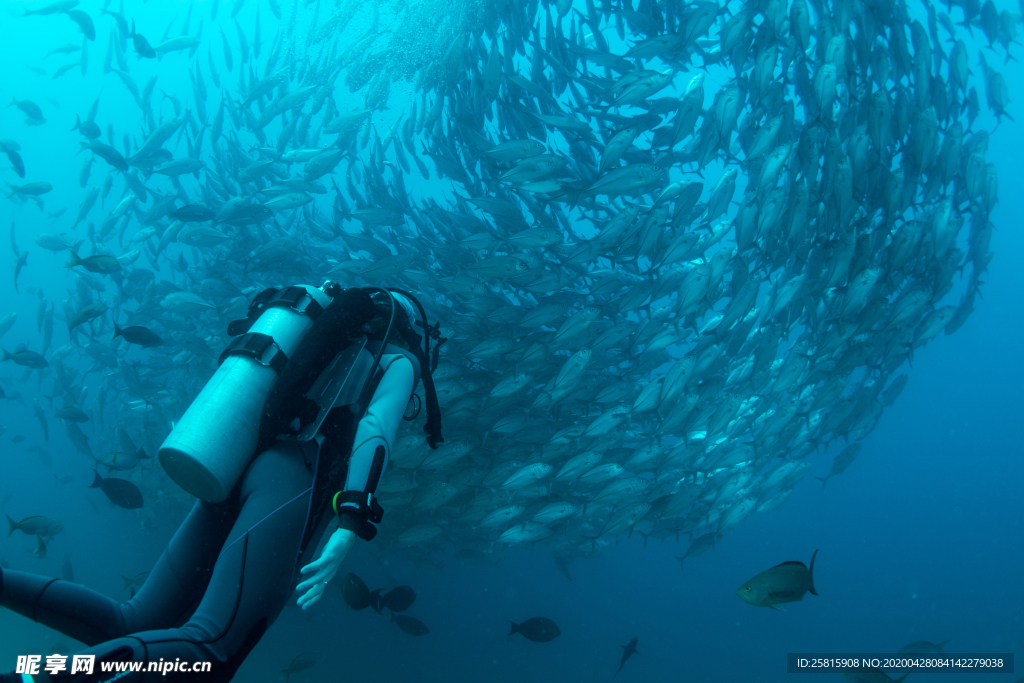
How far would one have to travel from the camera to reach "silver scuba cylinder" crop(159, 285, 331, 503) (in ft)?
6.23

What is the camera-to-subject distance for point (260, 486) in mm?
1876

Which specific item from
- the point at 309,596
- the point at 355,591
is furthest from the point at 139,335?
the point at 309,596

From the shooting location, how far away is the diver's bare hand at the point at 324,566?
1596 mm

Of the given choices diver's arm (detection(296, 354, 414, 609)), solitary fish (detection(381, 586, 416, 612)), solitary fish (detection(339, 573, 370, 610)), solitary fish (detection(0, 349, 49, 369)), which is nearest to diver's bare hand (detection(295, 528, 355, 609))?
diver's arm (detection(296, 354, 414, 609))

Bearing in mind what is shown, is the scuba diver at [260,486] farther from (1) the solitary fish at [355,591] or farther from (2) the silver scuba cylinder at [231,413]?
(1) the solitary fish at [355,591]

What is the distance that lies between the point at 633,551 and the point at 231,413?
205ft

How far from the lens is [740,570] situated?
60094 millimetres

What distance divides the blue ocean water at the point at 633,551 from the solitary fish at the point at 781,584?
1064 centimetres

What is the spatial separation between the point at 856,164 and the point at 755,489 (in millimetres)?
9616

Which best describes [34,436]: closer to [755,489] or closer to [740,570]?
[755,489]

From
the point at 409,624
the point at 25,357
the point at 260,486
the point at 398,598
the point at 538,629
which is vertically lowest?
the point at 409,624

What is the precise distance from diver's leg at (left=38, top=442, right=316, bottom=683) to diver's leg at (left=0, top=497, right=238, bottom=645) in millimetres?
316

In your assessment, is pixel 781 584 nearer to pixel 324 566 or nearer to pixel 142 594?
pixel 324 566

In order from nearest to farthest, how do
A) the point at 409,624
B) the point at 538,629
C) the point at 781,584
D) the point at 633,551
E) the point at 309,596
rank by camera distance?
1. the point at 309,596
2. the point at 781,584
3. the point at 538,629
4. the point at 409,624
5. the point at 633,551
